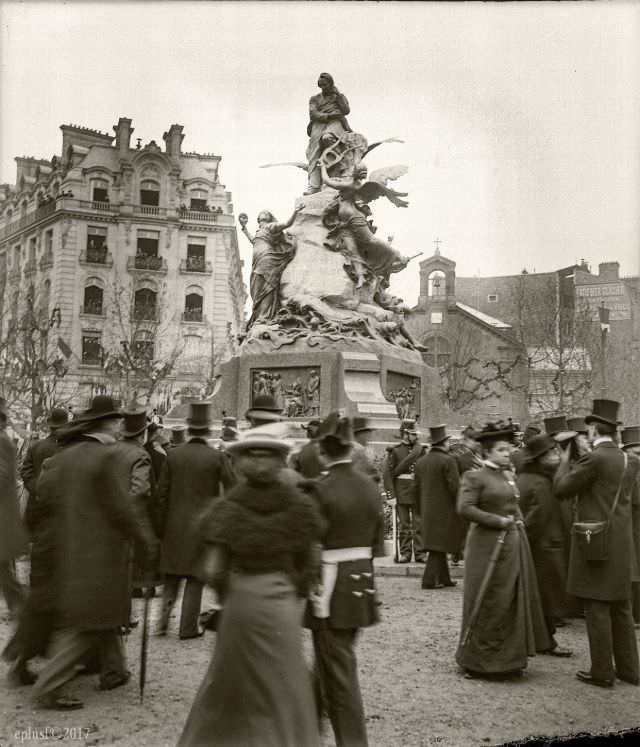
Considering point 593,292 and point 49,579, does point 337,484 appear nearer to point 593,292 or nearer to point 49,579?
point 49,579

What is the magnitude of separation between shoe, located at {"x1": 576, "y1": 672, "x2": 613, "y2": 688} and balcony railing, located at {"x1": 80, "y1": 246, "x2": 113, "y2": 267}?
47.9 metres

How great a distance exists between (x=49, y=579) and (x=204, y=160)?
177ft

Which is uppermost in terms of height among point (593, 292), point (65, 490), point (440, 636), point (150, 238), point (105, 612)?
point (150, 238)

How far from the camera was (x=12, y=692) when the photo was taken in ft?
19.5

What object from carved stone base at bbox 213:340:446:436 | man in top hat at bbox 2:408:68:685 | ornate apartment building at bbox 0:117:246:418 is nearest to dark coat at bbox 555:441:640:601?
man in top hat at bbox 2:408:68:685

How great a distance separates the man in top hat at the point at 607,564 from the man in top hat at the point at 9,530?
5.11 metres

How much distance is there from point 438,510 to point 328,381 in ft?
27.2

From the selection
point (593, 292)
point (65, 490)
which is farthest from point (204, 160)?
point (65, 490)

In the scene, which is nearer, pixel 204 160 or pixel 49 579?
pixel 49 579

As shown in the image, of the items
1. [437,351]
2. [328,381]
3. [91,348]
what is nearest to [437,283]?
[437,351]

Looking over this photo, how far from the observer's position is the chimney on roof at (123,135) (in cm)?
5362

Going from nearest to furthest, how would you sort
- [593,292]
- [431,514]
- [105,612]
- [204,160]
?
1. [105,612]
2. [431,514]
3. [593,292]
4. [204,160]

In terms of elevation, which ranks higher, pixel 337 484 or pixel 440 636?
pixel 337 484

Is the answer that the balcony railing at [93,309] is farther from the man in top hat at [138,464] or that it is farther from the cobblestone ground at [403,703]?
the cobblestone ground at [403,703]
